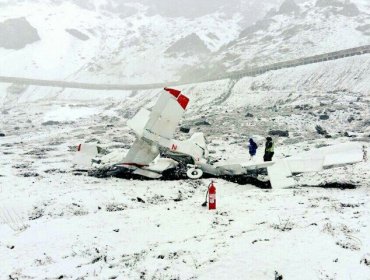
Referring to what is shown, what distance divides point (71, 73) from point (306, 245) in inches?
5337

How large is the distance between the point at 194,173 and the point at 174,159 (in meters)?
1.61

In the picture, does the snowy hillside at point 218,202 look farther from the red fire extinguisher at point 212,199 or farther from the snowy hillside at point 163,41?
the snowy hillside at point 163,41

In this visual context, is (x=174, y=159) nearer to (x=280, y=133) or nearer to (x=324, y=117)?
(x=280, y=133)

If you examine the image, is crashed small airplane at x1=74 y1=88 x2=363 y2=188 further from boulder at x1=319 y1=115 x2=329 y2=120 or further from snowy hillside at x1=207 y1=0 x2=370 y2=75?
snowy hillside at x1=207 y1=0 x2=370 y2=75

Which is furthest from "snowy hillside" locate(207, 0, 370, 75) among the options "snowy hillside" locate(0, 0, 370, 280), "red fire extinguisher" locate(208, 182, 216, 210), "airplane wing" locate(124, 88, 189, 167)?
"red fire extinguisher" locate(208, 182, 216, 210)

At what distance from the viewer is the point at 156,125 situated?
1734cm

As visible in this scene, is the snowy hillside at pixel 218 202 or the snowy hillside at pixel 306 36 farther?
the snowy hillside at pixel 306 36

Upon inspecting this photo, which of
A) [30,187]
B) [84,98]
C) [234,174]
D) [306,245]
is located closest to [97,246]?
[306,245]

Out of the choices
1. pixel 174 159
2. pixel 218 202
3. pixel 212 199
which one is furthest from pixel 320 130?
pixel 212 199

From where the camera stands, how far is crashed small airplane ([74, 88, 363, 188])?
54.2ft

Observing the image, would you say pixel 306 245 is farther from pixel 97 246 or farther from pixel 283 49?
pixel 283 49

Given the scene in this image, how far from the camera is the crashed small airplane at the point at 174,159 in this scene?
1652cm

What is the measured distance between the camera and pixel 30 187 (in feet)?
53.8

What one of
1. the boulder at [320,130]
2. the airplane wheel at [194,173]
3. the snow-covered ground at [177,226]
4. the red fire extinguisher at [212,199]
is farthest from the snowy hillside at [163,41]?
the red fire extinguisher at [212,199]
